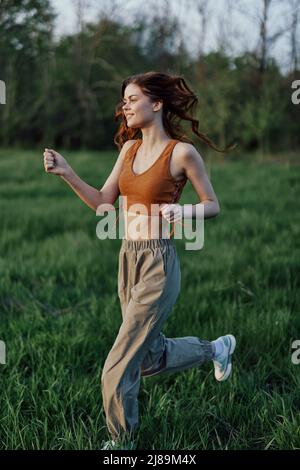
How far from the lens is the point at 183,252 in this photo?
17.1 feet

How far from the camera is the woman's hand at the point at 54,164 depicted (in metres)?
2.04

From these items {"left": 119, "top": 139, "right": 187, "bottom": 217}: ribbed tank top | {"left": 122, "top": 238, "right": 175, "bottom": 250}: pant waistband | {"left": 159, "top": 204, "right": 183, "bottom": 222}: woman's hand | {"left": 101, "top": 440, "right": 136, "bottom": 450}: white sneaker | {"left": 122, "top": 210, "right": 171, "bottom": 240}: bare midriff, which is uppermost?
{"left": 119, "top": 139, "right": 187, "bottom": 217}: ribbed tank top

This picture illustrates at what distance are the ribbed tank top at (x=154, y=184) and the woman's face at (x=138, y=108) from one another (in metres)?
0.12

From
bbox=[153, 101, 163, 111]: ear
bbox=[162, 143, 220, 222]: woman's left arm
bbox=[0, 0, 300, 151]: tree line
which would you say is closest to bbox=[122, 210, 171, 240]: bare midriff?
bbox=[162, 143, 220, 222]: woman's left arm

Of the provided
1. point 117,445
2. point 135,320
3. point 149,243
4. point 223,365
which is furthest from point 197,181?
point 117,445

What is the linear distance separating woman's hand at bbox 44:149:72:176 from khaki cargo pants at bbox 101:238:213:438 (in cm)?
35

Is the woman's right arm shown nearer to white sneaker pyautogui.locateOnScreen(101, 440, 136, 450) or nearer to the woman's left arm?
the woman's left arm

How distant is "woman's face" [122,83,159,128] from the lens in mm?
2080

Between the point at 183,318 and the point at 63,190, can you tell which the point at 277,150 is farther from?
the point at 183,318

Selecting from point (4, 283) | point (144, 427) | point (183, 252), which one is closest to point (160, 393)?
point (144, 427)

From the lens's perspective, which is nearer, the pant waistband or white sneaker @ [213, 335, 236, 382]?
the pant waistband

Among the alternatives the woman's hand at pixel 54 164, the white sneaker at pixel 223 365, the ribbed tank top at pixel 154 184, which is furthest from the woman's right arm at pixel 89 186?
the white sneaker at pixel 223 365

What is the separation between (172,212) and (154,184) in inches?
6.9

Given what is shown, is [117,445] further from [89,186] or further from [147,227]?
[89,186]
